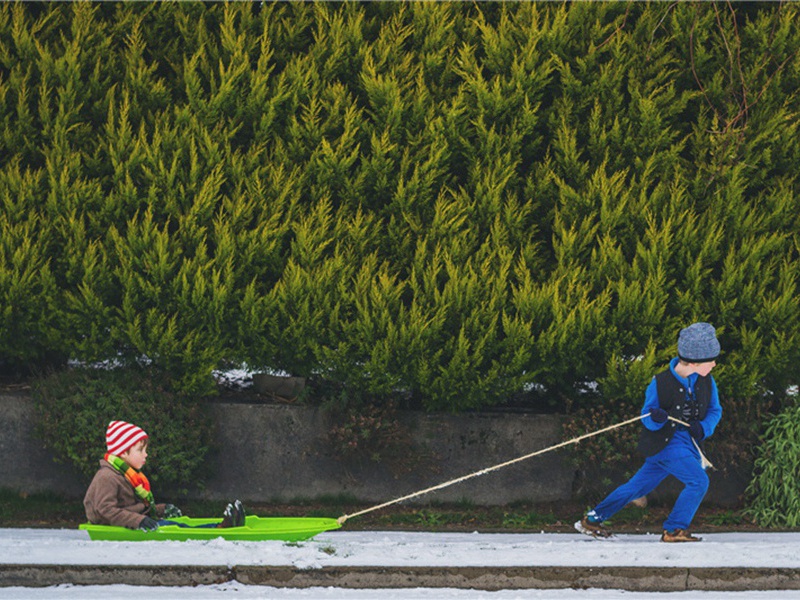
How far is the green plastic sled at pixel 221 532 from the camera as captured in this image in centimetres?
717

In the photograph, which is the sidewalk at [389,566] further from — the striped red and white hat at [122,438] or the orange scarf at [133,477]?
the striped red and white hat at [122,438]

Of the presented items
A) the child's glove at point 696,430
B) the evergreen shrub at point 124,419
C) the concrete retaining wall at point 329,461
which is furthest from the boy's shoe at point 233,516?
the child's glove at point 696,430

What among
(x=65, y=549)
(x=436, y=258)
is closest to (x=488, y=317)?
(x=436, y=258)

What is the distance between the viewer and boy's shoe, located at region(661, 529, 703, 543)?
7.62m

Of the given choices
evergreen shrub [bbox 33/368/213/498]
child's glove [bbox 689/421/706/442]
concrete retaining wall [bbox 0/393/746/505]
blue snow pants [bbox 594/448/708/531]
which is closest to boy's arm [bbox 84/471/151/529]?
evergreen shrub [bbox 33/368/213/498]

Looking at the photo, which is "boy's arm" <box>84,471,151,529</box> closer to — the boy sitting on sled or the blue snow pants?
the boy sitting on sled

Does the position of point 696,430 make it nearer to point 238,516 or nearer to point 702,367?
point 702,367

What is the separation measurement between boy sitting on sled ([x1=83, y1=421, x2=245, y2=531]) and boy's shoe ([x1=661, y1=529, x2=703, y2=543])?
311 cm

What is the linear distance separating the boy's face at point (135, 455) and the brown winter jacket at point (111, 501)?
0.13m

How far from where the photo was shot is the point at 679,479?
7.54 metres

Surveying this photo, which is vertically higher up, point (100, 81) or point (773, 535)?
point (100, 81)

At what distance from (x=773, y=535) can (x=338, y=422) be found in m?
3.69

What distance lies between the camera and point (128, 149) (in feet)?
29.2

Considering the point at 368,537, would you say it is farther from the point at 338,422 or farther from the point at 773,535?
the point at 773,535
